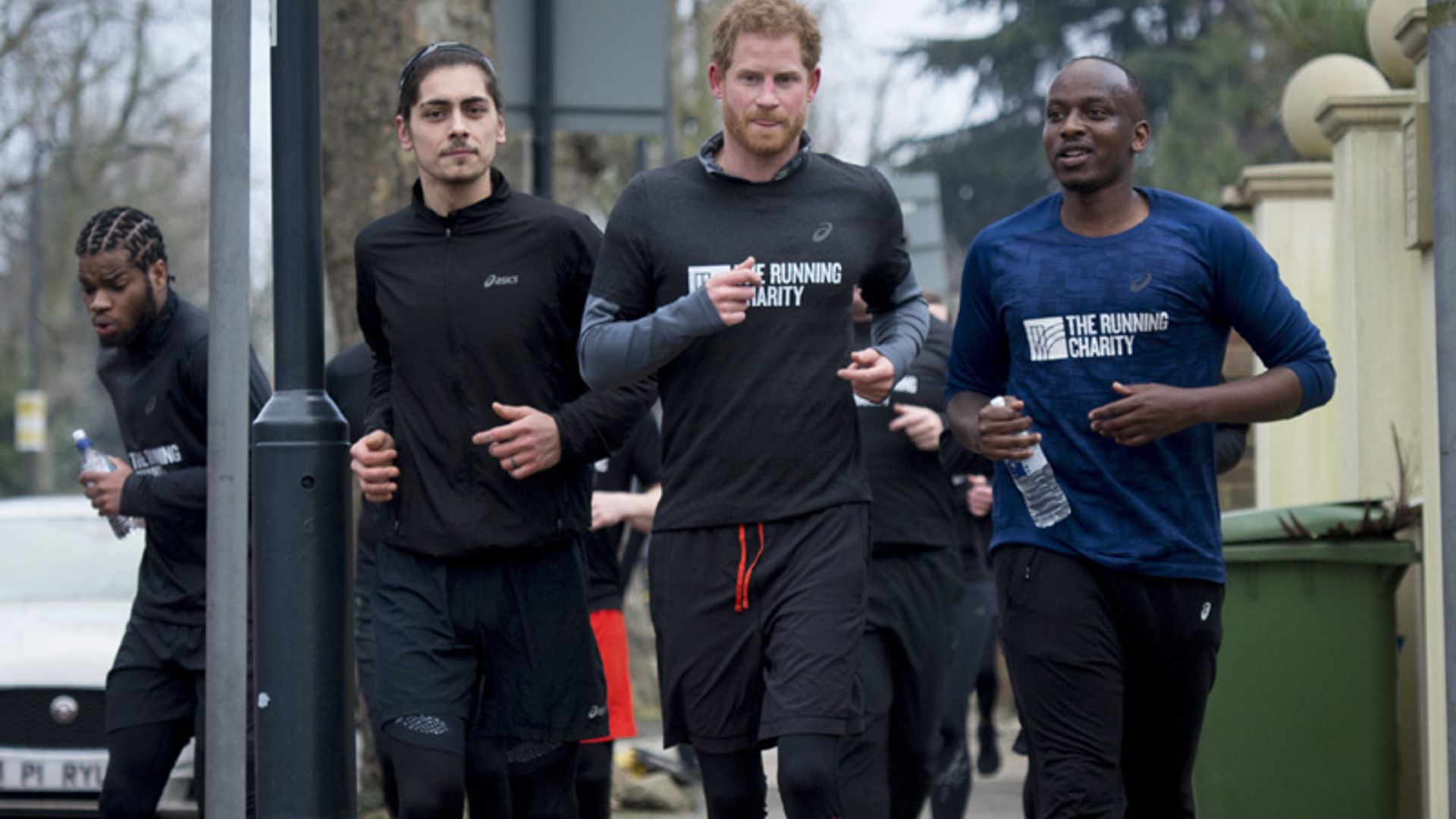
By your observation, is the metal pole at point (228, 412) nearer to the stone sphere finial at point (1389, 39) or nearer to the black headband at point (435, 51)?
the black headband at point (435, 51)

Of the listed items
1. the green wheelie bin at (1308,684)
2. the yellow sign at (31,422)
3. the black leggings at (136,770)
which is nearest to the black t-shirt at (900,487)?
the green wheelie bin at (1308,684)

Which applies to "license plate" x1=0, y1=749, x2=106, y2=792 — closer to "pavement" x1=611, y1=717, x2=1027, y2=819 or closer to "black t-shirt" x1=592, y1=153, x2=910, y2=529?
"pavement" x1=611, y1=717, x2=1027, y2=819

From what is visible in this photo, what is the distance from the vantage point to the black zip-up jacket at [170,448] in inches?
255

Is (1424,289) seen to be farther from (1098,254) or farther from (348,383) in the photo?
(348,383)

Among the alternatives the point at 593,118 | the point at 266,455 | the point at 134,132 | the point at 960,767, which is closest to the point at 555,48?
the point at 593,118

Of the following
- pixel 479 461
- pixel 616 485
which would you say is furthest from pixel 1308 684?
pixel 479 461

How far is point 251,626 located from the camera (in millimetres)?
6648

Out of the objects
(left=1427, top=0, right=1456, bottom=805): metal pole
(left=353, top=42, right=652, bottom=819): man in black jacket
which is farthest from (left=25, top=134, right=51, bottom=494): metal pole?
(left=1427, top=0, right=1456, bottom=805): metal pole

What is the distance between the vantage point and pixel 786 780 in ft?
16.8

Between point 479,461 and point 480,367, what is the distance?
25cm

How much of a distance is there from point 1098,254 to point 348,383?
3094 millimetres

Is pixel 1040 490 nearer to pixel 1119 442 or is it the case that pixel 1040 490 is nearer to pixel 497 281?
pixel 1119 442

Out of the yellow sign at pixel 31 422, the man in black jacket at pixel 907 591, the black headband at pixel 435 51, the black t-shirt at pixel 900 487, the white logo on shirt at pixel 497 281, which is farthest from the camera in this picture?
the yellow sign at pixel 31 422

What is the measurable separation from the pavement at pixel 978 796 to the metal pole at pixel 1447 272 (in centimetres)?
514
